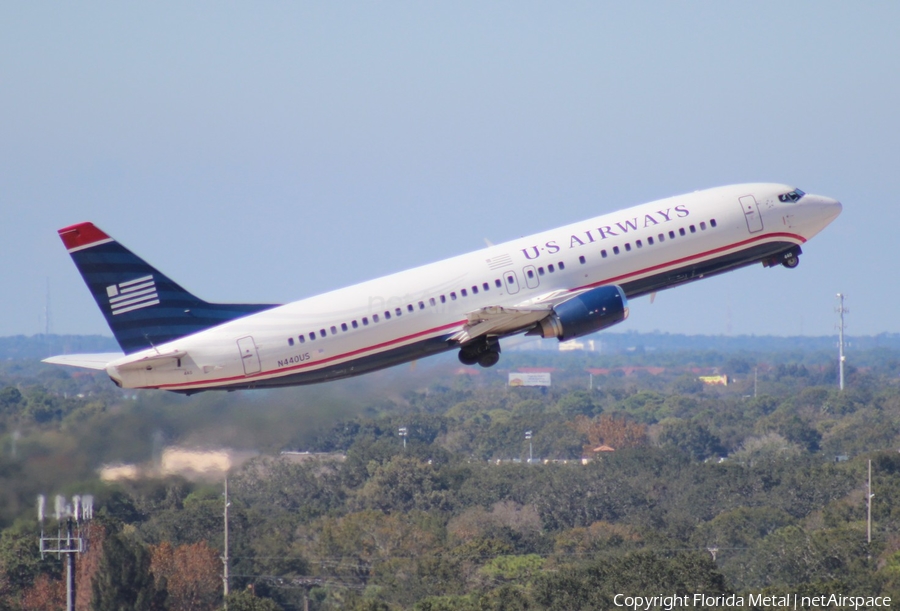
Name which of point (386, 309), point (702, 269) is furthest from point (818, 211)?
point (386, 309)

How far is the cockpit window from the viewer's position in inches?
2325

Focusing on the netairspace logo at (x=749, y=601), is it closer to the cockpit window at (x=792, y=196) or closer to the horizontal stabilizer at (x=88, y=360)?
the cockpit window at (x=792, y=196)

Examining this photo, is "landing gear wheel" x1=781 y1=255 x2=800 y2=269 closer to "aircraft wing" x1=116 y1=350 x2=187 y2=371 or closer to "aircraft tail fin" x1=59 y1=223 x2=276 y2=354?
"aircraft tail fin" x1=59 y1=223 x2=276 y2=354

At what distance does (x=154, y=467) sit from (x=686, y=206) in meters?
25.6

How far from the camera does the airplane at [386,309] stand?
2032 inches

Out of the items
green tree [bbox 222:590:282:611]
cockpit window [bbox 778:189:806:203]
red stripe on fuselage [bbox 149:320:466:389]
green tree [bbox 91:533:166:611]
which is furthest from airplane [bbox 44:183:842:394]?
green tree [bbox 91:533:166:611]

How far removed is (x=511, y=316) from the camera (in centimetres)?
5250

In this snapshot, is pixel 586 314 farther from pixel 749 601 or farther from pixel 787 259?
pixel 749 601

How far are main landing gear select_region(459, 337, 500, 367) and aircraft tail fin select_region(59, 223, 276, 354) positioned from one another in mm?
8251

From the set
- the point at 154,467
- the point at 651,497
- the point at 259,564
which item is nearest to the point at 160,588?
the point at 259,564

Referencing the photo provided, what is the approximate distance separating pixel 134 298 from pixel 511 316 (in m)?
14.9

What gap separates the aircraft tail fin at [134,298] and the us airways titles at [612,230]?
1105 cm

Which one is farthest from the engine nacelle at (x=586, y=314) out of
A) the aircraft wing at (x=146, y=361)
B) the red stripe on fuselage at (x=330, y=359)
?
the aircraft wing at (x=146, y=361)

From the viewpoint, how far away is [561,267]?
53625 millimetres
